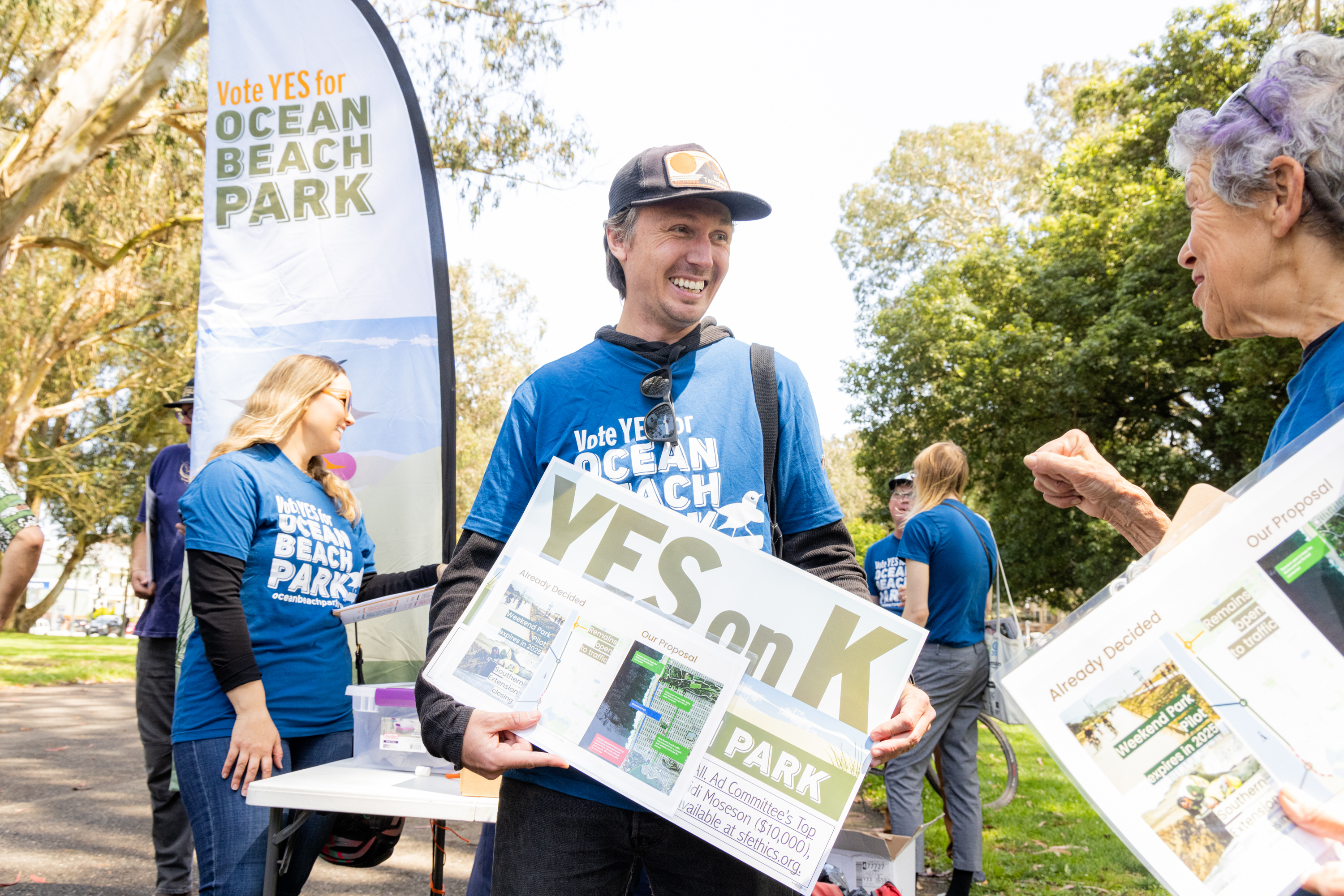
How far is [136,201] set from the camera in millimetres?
13625

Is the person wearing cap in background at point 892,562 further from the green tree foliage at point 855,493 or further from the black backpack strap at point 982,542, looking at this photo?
the green tree foliage at point 855,493

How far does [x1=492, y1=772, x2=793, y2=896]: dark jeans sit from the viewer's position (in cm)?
144

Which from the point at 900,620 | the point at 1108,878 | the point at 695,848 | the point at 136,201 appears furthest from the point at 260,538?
the point at 136,201

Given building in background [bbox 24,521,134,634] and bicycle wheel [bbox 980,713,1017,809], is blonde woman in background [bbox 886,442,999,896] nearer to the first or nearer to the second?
bicycle wheel [bbox 980,713,1017,809]

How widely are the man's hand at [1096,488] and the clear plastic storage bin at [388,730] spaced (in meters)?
1.80

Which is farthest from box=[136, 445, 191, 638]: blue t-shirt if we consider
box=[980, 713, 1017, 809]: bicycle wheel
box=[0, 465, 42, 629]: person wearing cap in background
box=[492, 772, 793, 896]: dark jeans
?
box=[980, 713, 1017, 809]: bicycle wheel

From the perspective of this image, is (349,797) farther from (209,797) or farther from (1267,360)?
(1267,360)

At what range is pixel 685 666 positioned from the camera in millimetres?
1372

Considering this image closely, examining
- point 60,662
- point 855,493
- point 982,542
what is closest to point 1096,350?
A: point 982,542

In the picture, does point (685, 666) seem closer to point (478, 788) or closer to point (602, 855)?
point (602, 855)

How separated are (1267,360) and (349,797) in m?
13.9

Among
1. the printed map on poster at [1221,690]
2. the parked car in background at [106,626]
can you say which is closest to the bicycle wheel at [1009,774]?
the printed map on poster at [1221,690]

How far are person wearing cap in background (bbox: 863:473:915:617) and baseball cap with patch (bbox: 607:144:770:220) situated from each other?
11.9 ft

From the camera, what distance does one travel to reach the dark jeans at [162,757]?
3629mm
